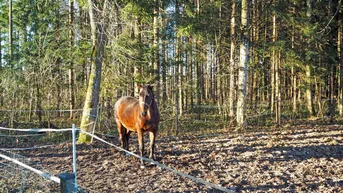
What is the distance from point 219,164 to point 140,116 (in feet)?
6.67

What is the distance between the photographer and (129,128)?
24.5ft

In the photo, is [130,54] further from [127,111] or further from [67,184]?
[67,184]

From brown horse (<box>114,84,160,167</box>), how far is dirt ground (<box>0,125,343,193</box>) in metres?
0.54

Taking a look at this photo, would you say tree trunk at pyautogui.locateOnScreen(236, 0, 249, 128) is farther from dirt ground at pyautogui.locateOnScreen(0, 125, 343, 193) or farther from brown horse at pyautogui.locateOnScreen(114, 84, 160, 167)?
brown horse at pyautogui.locateOnScreen(114, 84, 160, 167)

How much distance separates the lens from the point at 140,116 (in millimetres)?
6602

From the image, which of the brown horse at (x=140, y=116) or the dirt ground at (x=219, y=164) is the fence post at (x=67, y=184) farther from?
the brown horse at (x=140, y=116)

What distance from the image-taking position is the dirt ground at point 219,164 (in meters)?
5.31

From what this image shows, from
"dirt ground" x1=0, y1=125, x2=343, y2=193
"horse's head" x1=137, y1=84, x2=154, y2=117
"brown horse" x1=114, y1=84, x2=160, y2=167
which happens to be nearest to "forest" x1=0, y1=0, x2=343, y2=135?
"brown horse" x1=114, y1=84, x2=160, y2=167

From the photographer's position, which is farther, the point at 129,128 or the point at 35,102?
the point at 35,102

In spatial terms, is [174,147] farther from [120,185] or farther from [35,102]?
[35,102]

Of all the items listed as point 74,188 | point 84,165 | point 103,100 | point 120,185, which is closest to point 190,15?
point 103,100

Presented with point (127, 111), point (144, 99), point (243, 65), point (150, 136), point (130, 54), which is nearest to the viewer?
point (144, 99)

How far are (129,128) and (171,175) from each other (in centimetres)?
211

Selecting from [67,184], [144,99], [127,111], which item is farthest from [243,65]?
[67,184]
